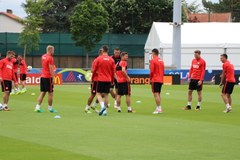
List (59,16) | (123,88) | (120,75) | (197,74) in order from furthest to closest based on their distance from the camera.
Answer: (59,16) < (197,74) < (120,75) < (123,88)

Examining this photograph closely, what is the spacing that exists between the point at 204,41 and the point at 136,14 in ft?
80.4

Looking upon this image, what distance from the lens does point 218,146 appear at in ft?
42.8

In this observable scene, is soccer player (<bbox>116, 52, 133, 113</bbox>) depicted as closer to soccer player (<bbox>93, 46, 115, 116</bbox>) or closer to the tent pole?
soccer player (<bbox>93, 46, 115, 116</bbox>)

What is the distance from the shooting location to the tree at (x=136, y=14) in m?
76.2

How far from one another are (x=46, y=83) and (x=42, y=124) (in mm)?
3985

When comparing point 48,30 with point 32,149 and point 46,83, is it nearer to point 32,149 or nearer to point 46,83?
point 46,83

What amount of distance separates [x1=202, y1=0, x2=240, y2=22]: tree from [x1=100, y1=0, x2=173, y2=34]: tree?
43698mm

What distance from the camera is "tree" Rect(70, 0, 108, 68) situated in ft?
220

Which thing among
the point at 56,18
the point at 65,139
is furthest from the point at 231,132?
the point at 56,18

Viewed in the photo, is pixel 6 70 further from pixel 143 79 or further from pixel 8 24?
pixel 8 24

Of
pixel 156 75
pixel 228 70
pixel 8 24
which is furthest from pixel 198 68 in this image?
pixel 8 24

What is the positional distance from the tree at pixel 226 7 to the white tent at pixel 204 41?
65.2 meters

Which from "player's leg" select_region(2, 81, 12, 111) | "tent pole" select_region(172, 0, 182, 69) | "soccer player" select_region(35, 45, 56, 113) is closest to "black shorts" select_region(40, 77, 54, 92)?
"soccer player" select_region(35, 45, 56, 113)

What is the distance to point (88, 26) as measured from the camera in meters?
67.9
